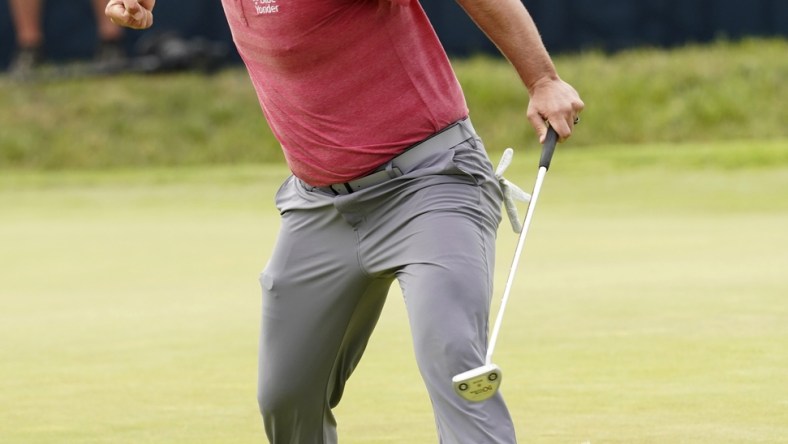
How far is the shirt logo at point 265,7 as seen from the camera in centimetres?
351

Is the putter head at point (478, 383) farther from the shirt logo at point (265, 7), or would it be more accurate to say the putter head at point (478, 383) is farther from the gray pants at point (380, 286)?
the shirt logo at point (265, 7)

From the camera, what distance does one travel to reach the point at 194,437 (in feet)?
14.9

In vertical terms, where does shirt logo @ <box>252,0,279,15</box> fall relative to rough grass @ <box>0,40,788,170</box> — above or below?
above

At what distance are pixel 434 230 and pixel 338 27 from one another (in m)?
0.48

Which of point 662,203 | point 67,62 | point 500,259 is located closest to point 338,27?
point 500,259

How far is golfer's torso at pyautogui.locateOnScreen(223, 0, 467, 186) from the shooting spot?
349cm

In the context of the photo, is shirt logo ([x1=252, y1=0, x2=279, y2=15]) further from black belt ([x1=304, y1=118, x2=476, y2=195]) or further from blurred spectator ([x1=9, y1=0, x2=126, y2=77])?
blurred spectator ([x1=9, y1=0, x2=126, y2=77])

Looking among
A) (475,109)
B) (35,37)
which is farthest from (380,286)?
(35,37)

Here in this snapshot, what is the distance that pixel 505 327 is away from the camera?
668 cm

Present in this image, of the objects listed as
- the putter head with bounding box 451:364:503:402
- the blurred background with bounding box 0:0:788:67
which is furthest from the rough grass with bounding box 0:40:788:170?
the putter head with bounding box 451:364:503:402

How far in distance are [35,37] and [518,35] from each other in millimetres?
16323

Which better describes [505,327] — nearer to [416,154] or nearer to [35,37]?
[416,154]

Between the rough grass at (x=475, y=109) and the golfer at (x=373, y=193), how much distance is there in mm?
14257

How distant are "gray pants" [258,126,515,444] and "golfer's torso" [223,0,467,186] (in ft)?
0.28
